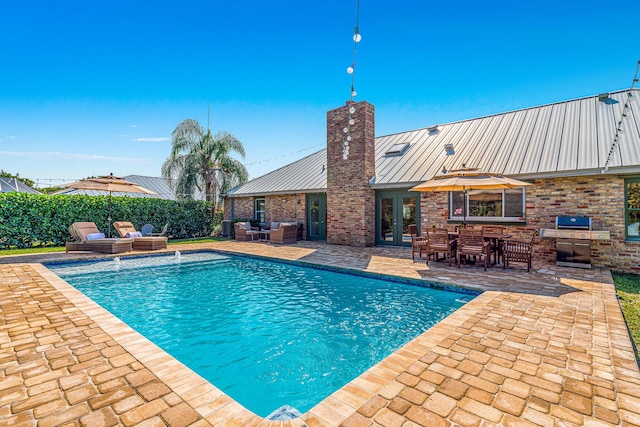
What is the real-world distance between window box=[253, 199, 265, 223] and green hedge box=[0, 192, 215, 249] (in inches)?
157

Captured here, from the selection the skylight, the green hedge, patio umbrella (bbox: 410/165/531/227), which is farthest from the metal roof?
patio umbrella (bbox: 410/165/531/227)

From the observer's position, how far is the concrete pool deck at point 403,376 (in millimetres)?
2115

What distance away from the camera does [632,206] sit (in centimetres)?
757

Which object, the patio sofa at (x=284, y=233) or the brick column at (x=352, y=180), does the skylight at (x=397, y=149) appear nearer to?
the brick column at (x=352, y=180)

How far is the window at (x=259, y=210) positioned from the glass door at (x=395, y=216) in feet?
22.9

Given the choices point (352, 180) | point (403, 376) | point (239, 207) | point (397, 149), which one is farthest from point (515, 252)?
point (239, 207)

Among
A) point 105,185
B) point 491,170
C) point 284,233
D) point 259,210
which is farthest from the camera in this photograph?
point 259,210

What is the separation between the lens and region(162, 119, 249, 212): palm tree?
17055 mm

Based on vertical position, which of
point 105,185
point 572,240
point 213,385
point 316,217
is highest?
point 105,185

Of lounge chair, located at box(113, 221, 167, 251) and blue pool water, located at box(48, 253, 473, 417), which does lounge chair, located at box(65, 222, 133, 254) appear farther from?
blue pool water, located at box(48, 253, 473, 417)

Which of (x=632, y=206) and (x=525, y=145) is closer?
(x=632, y=206)

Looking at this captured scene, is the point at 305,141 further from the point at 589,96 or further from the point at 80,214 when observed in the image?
the point at 589,96

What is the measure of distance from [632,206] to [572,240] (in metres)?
1.69

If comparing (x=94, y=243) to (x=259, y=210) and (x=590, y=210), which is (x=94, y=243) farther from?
(x=590, y=210)
